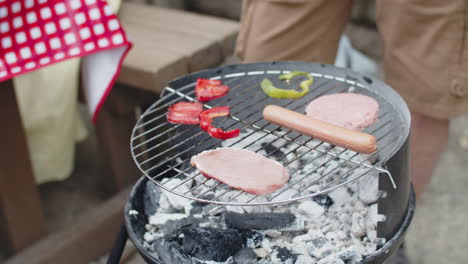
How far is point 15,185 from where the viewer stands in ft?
7.45

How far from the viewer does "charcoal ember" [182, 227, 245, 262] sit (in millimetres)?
1436

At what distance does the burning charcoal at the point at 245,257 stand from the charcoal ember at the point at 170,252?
0.11 metres

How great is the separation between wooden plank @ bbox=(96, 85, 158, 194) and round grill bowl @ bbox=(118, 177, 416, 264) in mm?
946

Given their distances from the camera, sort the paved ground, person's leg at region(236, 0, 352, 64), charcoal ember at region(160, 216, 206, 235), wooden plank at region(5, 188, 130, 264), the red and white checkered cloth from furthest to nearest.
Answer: the paved ground, wooden plank at region(5, 188, 130, 264), person's leg at region(236, 0, 352, 64), the red and white checkered cloth, charcoal ember at region(160, 216, 206, 235)

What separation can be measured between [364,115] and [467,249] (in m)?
1.36

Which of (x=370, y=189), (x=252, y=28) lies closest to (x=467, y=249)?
(x=370, y=189)

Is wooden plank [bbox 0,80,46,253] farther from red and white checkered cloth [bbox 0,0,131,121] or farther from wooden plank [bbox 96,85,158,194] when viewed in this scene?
wooden plank [bbox 96,85,158,194]

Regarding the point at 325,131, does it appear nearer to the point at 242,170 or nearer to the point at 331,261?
the point at 242,170

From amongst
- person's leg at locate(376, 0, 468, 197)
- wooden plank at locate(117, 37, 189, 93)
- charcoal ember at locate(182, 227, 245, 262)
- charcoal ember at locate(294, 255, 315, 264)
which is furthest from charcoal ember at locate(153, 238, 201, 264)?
person's leg at locate(376, 0, 468, 197)

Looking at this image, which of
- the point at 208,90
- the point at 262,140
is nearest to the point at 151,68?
the point at 208,90

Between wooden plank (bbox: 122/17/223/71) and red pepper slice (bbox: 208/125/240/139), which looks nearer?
red pepper slice (bbox: 208/125/240/139)

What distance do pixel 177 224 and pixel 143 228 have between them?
10 centimetres

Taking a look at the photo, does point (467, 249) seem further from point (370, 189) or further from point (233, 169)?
point (233, 169)

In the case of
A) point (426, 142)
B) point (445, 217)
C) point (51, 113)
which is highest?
point (426, 142)
